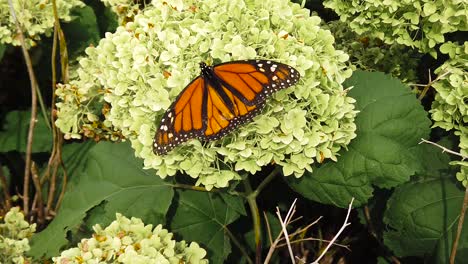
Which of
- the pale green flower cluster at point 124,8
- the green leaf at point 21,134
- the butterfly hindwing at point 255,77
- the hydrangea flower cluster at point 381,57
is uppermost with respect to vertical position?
the pale green flower cluster at point 124,8

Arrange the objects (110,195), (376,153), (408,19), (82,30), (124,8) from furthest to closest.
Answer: (82,30)
(124,8)
(110,195)
(408,19)
(376,153)

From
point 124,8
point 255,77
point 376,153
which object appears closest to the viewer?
point 255,77

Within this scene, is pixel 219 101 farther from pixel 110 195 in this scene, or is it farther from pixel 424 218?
pixel 424 218

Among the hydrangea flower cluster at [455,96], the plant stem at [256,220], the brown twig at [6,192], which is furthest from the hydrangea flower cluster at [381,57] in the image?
the brown twig at [6,192]

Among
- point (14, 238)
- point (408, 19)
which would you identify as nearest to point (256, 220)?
point (408, 19)

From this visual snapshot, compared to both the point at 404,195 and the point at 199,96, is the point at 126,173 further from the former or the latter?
the point at 404,195

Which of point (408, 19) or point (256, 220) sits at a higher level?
point (408, 19)

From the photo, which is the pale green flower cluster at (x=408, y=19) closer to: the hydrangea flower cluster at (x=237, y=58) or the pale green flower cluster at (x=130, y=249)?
the hydrangea flower cluster at (x=237, y=58)

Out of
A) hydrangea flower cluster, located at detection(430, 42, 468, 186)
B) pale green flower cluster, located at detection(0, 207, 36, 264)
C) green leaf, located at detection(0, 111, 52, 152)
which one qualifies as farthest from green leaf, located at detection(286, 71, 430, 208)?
green leaf, located at detection(0, 111, 52, 152)
